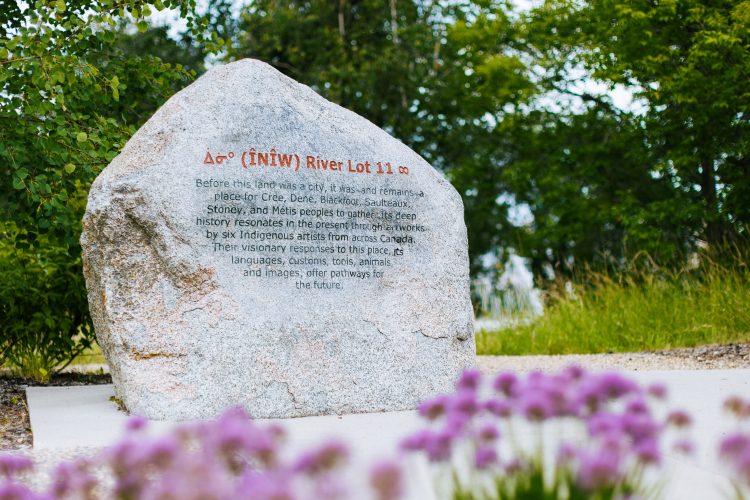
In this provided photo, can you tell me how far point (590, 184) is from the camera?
1497 cm

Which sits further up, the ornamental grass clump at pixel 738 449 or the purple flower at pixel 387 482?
the purple flower at pixel 387 482

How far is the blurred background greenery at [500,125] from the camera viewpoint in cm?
585

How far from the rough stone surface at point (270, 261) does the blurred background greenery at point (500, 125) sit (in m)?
1.02

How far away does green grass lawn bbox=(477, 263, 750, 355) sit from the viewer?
358 inches

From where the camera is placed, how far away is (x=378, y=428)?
13.5 feet

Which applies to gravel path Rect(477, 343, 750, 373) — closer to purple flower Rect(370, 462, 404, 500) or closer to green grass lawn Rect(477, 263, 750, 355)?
green grass lawn Rect(477, 263, 750, 355)

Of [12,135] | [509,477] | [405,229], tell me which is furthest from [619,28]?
[509,477]

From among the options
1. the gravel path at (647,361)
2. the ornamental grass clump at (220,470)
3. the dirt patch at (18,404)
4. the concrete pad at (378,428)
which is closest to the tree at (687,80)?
the gravel path at (647,361)

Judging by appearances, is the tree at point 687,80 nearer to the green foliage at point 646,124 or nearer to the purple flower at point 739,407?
the green foliage at point 646,124

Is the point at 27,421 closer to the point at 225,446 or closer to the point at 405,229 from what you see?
the point at 405,229

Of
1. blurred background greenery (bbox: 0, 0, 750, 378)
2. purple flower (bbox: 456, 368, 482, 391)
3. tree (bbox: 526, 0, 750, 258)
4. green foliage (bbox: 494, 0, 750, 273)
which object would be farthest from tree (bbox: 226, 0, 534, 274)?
purple flower (bbox: 456, 368, 482, 391)

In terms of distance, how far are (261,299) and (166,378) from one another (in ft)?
2.21

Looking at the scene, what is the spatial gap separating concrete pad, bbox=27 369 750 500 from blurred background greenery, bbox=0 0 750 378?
53.9 inches

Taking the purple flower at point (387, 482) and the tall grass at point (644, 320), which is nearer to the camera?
the purple flower at point (387, 482)
